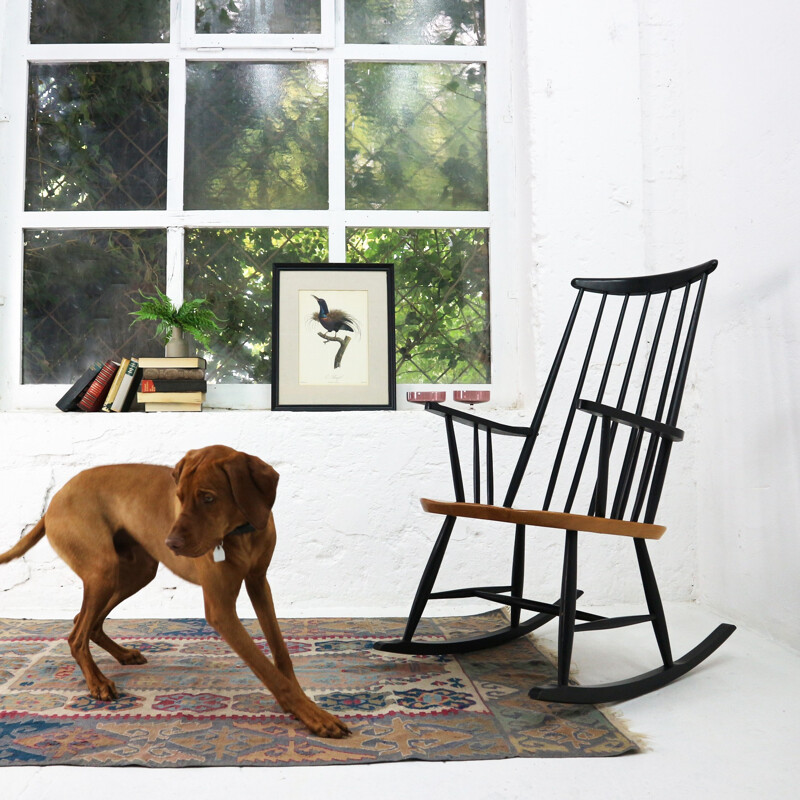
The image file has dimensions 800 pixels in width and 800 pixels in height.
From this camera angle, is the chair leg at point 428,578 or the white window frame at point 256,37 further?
the white window frame at point 256,37

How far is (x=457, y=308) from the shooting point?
9.88 ft

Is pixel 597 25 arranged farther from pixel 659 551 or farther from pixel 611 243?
pixel 659 551

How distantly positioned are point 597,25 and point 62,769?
299cm

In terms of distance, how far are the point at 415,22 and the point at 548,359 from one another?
161 cm

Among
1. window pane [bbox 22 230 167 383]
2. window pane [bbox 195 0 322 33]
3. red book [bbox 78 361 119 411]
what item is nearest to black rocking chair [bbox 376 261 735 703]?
red book [bbox 78 361 119 411]

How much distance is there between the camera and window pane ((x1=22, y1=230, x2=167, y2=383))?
292 centimetres

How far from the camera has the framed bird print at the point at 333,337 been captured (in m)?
2.80

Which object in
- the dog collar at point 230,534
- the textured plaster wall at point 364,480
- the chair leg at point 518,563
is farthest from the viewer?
the textured plaster wall at point 364,480

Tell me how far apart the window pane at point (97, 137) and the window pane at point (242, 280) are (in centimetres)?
31

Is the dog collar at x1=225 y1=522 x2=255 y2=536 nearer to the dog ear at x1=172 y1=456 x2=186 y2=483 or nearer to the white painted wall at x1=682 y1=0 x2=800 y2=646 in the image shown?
the dog ear at x1=172 y1=456 x2=186 y2=483

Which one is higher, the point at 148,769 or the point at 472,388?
the point at 472,388

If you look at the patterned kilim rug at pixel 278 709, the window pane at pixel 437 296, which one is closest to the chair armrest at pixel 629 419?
the patterned kilim rug at pixel 278 709

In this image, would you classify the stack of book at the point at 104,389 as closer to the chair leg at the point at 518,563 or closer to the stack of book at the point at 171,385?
the stack of book at the point at 171,385

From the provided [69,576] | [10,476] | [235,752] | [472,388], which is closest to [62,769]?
[235,752]
